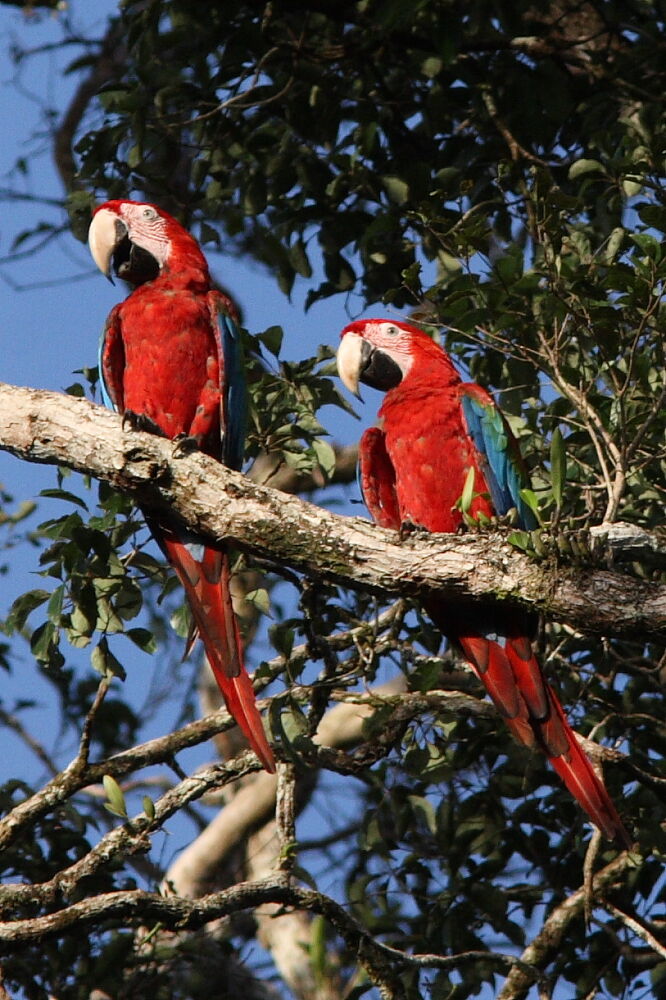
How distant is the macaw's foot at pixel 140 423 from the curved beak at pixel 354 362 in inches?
23.8

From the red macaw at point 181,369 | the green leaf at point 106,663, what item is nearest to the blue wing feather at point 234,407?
the red macaw at point 181,369

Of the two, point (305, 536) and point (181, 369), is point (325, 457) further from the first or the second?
point (305, 536)

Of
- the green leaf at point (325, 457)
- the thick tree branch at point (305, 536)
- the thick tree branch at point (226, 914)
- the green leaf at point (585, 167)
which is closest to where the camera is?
the thick tree branch at point (305, 536)

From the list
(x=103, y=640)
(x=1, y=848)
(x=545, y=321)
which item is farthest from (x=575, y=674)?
(x=1, y=848)

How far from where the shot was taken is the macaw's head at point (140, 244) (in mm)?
3150

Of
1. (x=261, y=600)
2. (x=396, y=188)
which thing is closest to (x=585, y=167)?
(x=396, y=188)

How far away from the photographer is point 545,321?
285 centimetres

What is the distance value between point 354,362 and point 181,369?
56 cm

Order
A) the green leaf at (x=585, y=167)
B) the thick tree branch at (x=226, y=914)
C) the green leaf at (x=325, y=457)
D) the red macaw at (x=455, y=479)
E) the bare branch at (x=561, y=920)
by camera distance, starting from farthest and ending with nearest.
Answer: the green leaf at (x=585, y=167)
the green leaf at (x=325, y=457)
the bare branch at (x=561, y=920)
the red macaw at (x=455, y=479)
the thick tree branch at (x=226, y=914)

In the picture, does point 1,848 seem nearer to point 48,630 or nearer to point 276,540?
point 48,630

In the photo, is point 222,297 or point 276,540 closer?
point 276,540

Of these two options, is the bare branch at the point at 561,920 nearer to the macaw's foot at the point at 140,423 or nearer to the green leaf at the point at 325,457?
the green leaf at the point at 325,457

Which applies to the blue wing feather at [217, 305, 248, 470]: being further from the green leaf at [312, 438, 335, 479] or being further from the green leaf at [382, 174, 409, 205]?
the green leaf at [382, 174, 409, 205]

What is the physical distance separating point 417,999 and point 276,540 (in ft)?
3.97
